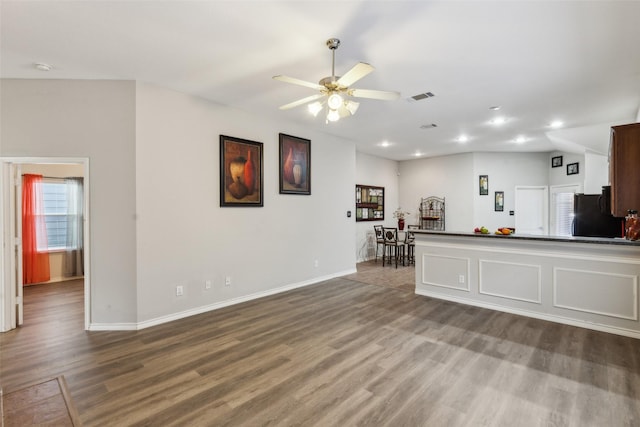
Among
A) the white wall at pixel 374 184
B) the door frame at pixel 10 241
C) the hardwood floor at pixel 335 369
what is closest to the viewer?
the hardwood floor at pixel 335 369

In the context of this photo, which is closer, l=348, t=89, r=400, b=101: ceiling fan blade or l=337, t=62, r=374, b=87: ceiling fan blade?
l=337, t=62, r=374, b=87: ceiling fan blade

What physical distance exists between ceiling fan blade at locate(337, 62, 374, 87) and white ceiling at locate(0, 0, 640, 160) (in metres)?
0.42

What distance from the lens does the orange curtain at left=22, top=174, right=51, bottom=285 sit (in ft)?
18.3

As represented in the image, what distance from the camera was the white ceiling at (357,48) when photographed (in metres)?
2.32

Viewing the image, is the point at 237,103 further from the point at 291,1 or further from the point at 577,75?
the point at 577,75

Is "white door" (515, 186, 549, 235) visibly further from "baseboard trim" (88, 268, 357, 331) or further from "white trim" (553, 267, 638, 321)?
"baseboard trim" (88, 268, 357, 331)

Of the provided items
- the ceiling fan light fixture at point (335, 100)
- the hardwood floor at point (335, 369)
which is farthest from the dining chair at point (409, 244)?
the ceiling fan light fixture at point (335, 100)

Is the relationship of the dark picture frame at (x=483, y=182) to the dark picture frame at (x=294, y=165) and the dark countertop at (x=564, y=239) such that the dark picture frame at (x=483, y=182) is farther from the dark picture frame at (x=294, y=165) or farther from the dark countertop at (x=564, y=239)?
the dark picture frame at (x=294, y=165)

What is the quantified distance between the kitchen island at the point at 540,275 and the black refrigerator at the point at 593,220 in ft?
4.61

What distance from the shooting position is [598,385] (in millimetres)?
2430

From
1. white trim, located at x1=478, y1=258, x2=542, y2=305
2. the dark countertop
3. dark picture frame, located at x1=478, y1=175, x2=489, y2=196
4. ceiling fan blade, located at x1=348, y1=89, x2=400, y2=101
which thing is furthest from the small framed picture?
ceiling fan blade, located at x1=348, y1=89, x2=400, y2=101

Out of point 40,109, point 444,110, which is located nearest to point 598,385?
point 444,110

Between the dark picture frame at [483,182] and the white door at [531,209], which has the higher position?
the dark picture frame at [483,182]

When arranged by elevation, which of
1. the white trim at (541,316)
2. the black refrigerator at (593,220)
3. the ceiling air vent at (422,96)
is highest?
the ceiling air vent at (422,96)
